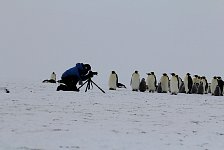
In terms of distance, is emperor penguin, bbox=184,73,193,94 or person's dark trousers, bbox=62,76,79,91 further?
emperor penguin, bbox=184,73,193,94

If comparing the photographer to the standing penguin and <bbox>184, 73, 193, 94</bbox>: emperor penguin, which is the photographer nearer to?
the standing penguin

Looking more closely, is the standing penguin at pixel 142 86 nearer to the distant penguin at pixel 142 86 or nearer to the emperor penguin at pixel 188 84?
the distant penguin at pixel 142 86

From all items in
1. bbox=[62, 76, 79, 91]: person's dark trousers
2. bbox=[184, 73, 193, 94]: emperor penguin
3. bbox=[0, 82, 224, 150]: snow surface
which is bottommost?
bbox=[0, 82, 224, 150]: snow surface

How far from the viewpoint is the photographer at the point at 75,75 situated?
1839 cm

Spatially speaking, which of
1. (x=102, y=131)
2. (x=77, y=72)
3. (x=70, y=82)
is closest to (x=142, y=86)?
(x=70, y=82)

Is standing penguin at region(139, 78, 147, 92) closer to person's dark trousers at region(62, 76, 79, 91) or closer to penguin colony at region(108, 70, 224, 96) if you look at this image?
penguin colony at region(108, 70, 224, 96)

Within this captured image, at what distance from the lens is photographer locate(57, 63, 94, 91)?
18.4 meters

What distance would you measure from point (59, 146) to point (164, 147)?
131 cm

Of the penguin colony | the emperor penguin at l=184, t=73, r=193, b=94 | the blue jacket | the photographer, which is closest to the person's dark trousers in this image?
the photographer

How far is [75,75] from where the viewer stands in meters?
18.4

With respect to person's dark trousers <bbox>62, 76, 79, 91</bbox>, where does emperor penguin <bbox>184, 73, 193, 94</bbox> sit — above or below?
above

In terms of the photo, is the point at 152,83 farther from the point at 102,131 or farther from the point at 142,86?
the point at 102,131

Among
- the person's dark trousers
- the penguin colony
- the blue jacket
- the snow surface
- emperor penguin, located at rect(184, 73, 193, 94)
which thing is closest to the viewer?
the snow surface

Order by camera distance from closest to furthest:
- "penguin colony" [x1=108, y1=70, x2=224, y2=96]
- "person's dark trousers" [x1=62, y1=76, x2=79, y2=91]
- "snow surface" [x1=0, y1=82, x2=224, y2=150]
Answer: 1. "snow surface" [x1=0, y1=82, x2=224, y2=150]
2. "person's dark trousers" [x1=62, y1=76, x2=79, y2=91]
3. "penguin colony" [x1=108, y1=70, x2=224, y2=96]
